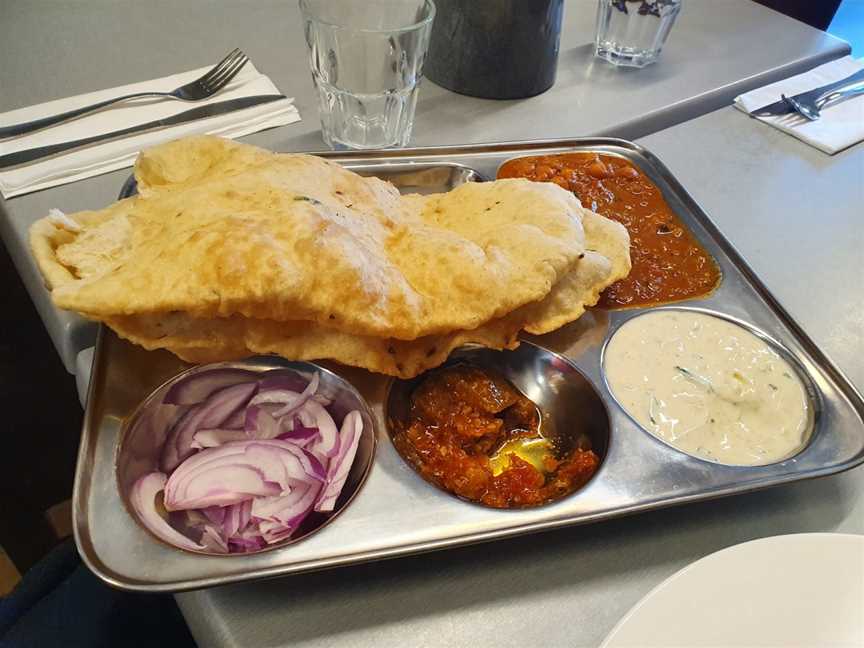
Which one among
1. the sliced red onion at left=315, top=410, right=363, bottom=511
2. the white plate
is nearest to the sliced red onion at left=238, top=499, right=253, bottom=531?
the sliced red onion at left=315, top=410, right=363, bottom=511

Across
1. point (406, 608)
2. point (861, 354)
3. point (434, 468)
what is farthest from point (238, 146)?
point (861, 354)

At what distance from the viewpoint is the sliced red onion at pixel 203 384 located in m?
1.27

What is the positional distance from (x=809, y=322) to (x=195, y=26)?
2.31 meters

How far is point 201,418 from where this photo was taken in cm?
126

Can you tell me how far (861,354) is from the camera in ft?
5.33

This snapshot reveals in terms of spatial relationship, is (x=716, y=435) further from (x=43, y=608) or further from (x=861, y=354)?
(x=43, y=608)

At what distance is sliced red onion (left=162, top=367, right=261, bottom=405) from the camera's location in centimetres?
127

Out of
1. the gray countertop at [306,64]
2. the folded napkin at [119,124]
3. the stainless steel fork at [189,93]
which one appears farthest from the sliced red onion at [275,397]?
the stainless steel fork at [189,93]

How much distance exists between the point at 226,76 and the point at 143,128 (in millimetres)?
372

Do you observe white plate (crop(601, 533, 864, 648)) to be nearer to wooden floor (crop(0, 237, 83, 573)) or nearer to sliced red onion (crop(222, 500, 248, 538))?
sliced red onion (crop(222, 500, 248, 538))

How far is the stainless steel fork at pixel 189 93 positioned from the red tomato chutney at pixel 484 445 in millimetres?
1279

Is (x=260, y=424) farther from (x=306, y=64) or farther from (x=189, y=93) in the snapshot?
(x=306, y=64)

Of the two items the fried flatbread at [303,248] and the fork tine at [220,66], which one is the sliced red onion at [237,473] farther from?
the fork tine at [220,66]

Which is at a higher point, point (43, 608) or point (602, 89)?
point (602, 89)
